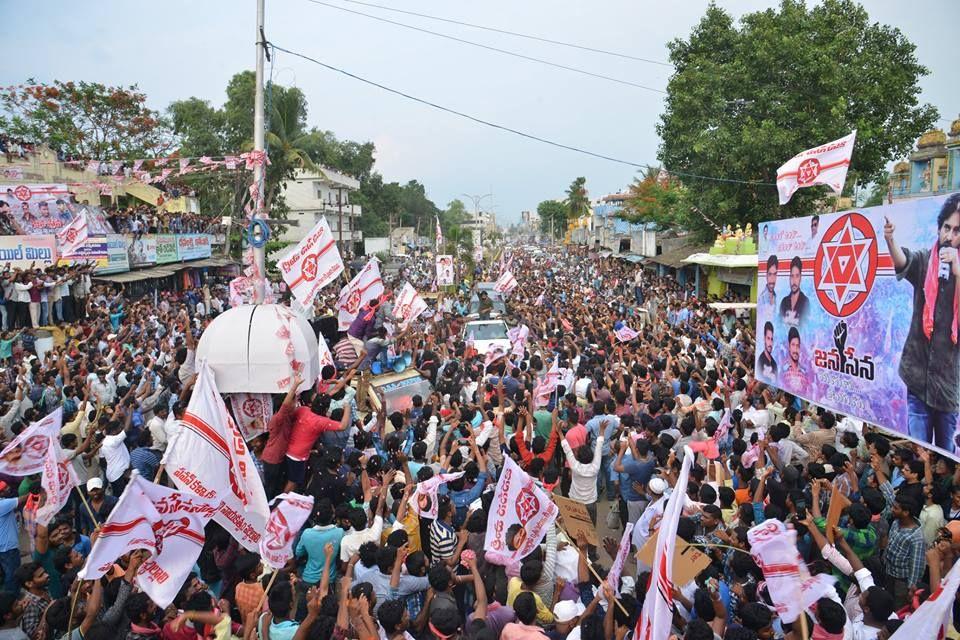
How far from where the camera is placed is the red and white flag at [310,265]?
914 centimetres

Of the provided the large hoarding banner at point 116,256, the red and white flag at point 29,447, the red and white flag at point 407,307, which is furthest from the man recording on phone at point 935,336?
the large hoarding banner at point 116,256

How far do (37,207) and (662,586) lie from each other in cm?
2300

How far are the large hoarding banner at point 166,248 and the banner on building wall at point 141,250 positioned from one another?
1.29 feet

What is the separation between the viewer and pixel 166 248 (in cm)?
2567

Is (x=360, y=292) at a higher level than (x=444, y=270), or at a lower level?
lower

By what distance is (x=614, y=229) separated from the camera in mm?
61250

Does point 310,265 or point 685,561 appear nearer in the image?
point 685,561

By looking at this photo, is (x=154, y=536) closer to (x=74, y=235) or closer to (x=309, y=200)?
(x=74, y=235)

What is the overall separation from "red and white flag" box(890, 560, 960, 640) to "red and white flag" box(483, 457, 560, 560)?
2.19 metres

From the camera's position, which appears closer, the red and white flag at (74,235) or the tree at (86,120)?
the red and white flag at (74,235)

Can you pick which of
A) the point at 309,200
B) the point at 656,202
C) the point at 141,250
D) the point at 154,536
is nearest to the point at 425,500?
the point at 154,536

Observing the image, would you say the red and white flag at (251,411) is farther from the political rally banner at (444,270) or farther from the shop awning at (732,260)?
the shop awning at (732,260)

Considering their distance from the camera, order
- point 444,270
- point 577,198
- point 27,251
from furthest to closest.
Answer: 1. point 577,198
2. point 444,270
3. point 27,251

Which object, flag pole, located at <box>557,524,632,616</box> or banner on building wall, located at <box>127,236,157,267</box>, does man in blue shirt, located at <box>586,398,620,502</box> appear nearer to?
flag pole, located at <box>557,524,632,616</box>
